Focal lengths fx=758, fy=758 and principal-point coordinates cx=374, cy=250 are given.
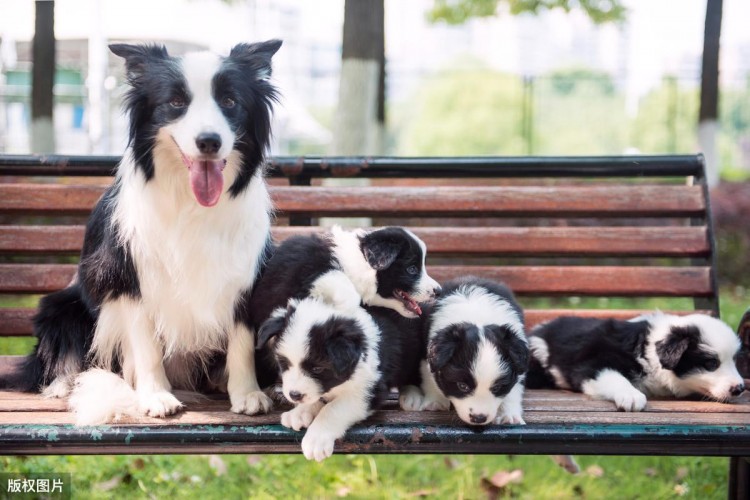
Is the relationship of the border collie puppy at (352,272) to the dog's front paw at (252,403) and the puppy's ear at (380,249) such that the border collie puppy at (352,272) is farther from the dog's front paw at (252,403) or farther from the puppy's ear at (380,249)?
the dog's front paw at (252,403)

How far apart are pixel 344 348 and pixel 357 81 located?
15.4 feet

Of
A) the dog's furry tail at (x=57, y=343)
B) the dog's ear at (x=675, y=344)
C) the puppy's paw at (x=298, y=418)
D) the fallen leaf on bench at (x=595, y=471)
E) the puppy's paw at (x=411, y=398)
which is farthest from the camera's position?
the fallen leaf on bench at (x=595, y=471)

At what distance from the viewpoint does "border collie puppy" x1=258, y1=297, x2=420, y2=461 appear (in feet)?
8.67

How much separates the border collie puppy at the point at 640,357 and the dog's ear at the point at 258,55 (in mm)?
1812

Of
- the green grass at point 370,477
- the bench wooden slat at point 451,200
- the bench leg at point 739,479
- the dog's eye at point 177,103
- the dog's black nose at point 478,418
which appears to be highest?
the dog's eye at point 177,103

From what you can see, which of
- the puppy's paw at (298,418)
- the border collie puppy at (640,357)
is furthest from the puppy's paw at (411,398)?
the border collie puppy at (640,357)

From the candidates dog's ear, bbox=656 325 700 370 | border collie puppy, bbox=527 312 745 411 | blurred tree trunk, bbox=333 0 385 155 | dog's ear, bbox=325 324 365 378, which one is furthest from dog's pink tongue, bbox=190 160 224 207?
blurred tree trunk, bbox=333 0 385 155

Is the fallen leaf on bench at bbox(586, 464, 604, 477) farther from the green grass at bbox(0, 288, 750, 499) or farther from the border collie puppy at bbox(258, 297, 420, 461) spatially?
the border collie puppy at bbox(258, 297, 420, 461)

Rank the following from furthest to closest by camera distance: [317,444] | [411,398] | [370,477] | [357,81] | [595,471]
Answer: [357,81] < [595,471] < [370,477] < [411,398] < [317,444]

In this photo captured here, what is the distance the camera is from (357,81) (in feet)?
22.9

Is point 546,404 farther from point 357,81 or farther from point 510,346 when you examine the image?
point 357,81

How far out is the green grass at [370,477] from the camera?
13.3ft

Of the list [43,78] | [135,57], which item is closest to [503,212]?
[135,57]

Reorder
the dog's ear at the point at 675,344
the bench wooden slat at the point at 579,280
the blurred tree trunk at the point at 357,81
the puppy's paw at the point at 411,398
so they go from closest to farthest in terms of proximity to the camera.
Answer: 1. the puppy's paw at the point at 411,398
2. the dog's ear at the point at 675,344
3. the bench wooden slat at the point at 579,280
4. the blurred tree trunk at the point at 357,81
